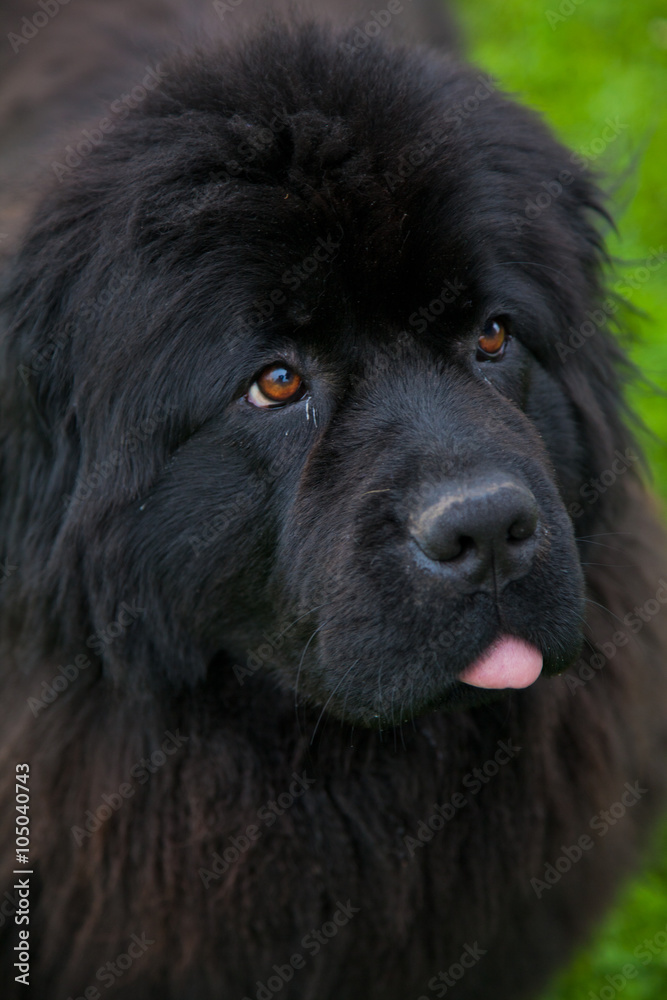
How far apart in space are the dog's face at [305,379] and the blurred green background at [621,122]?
1116 mm

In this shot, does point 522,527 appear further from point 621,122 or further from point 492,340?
point 621,122

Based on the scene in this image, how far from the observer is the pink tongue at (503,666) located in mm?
2043

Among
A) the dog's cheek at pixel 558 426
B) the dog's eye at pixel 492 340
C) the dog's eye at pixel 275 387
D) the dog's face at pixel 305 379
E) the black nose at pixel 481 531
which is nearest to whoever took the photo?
the black nose at pixel 481 531

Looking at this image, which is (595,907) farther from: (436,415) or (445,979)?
(436,415)

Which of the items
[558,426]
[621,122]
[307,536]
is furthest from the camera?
[621,122]

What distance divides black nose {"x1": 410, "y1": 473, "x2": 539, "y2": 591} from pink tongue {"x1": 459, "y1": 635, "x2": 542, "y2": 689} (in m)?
0.13

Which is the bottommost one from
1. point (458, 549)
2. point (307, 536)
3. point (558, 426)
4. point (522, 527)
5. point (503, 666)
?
point (307, 536)

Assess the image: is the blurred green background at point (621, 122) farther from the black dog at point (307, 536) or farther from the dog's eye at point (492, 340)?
the dog's eye at point (492, 340)

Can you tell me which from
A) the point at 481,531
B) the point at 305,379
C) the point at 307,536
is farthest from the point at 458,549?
the point at 305,379

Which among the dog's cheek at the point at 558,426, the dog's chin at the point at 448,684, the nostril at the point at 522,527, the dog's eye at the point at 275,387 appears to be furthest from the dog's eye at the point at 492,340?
the dog's chin at the point at 448,684

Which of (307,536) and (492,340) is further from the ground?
(492,340)

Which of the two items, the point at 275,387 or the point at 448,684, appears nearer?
the point at 448,684

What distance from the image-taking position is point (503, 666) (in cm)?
205

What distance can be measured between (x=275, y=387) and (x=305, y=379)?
0.25 ft
